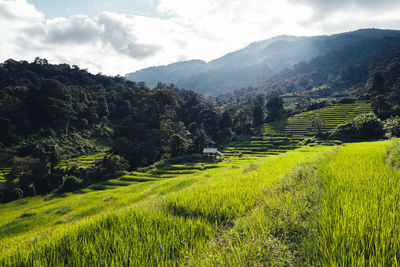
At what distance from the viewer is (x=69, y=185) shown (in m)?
30.5

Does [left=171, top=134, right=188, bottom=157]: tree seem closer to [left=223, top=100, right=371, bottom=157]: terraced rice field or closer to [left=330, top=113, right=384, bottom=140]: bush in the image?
[left=223, top=100, right=371, bottom=157]: terraced rice field

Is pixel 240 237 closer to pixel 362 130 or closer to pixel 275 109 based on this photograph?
pixel 362 130

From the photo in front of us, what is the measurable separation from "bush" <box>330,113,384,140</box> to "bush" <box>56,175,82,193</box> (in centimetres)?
5686

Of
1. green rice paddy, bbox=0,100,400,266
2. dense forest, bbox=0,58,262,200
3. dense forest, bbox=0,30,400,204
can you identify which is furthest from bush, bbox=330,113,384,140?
green rice paddy, bbox=0,100,400,266

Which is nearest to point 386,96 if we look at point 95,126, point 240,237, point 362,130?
point 362,130

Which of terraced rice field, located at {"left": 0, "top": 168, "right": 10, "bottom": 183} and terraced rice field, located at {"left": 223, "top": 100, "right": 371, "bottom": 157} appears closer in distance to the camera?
terraced rice field, located at {"left": 0, "top": 168, "right": 10, "bottom": 183}

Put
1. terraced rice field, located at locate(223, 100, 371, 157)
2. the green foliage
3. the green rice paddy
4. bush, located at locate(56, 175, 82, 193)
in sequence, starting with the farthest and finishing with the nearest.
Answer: terraced rice field, located at locate(223, 100, 371, 157) → the green foliage → bush, located at locate(56, 175, 82, 193) → the green rice paddy

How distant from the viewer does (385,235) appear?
6.93 feet

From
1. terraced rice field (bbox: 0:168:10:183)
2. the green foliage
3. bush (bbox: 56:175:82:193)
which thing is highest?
the green foliage

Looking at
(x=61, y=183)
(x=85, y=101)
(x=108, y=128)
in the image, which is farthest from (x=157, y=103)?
(x=61, y=183)

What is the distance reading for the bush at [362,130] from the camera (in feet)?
128

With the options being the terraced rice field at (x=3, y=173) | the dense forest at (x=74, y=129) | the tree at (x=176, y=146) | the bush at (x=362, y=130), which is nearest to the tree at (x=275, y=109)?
the dense forest at (x=74, y=129)

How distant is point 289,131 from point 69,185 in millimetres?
59019

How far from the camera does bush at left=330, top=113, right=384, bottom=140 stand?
1537 inches
